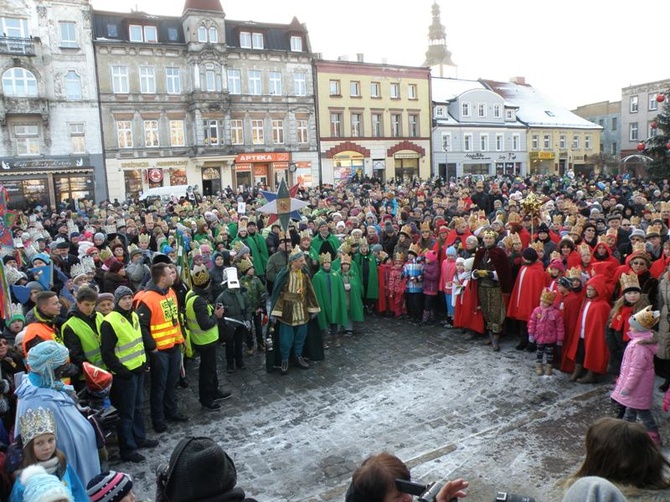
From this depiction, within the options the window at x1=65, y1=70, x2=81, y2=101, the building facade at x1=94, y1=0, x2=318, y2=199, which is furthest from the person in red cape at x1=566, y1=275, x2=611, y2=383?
the window at x1=65, y1=70, x2=81, y2=101

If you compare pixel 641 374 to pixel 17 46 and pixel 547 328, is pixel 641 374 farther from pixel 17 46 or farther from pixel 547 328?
pixel 17 46

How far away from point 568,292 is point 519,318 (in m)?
1.15

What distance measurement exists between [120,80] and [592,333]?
32752 mm

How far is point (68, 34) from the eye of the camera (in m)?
30.7

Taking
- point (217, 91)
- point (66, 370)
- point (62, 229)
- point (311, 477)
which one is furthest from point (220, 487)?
Result: point (217, 91)

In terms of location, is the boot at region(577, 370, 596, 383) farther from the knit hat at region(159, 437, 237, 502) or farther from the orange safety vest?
the knit hat at region(159, 437, 237, 502)

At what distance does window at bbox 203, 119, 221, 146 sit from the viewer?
34625mm

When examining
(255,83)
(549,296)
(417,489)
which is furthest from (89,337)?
(255,83)

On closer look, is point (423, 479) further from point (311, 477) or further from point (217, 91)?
point (217, 91)

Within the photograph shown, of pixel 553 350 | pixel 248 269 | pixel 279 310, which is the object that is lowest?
pixel 553 350

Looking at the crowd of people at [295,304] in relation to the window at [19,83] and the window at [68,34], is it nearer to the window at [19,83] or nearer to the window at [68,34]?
the window at [19,83]

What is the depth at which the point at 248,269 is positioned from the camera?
28.4 feet

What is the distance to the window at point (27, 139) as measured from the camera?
30047 millimetres

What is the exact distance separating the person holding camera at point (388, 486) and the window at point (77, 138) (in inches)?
1341
